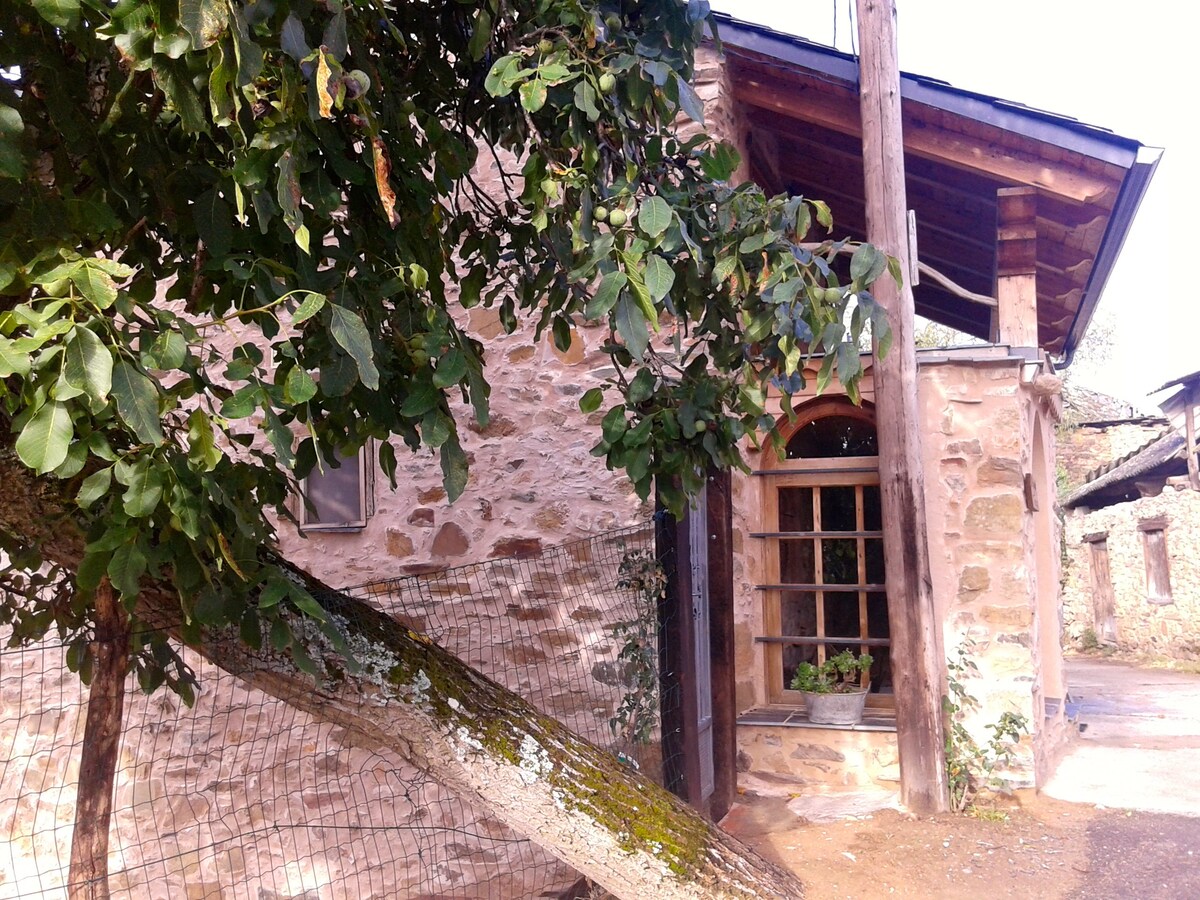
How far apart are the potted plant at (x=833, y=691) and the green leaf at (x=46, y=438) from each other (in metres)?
4.90

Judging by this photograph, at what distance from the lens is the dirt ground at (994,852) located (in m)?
4.12

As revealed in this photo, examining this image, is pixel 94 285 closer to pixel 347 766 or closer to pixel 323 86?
pixel 323 86

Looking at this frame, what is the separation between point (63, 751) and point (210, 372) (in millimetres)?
2175

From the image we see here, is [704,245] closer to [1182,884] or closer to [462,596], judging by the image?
[462,596]

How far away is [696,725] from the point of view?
15.1 ft

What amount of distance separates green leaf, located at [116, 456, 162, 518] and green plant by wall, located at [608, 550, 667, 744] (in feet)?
9.83

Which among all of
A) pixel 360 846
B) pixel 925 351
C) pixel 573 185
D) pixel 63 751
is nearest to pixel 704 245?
pixel 573 185

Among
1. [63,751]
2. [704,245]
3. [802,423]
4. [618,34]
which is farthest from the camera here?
[802,423]

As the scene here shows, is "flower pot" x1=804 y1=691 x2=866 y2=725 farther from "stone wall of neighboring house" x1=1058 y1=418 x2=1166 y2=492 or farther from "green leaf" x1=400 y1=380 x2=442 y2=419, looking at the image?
"stone wall of neighboring house" x1=1058 y1=418 x2=1166 y2=492

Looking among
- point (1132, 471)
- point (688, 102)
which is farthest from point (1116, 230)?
point (1132, 471)

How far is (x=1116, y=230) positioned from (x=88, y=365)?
17.1 ft

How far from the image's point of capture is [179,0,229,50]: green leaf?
1.49m

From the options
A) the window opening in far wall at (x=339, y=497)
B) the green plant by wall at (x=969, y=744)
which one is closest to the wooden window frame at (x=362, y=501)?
the window opening in far wall at (x=339, y=497)

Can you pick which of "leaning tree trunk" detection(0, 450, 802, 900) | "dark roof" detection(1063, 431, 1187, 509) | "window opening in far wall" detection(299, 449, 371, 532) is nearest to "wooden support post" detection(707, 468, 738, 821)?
"window opening in far wall" detection(299, 449, 371, 532)
